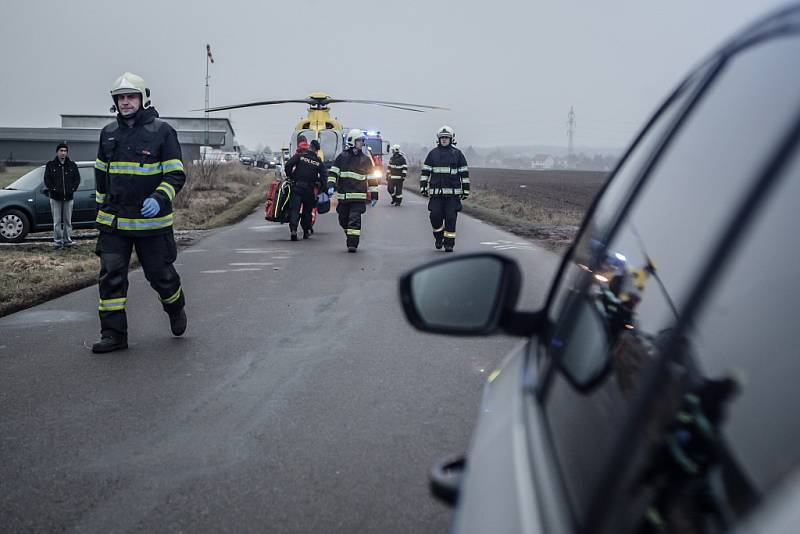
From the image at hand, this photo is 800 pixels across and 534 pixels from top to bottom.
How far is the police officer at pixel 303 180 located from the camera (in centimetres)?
1838

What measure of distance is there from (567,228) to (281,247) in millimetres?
7624

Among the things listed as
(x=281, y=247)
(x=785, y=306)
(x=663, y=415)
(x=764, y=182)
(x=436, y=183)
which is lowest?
(x=281, y=247)

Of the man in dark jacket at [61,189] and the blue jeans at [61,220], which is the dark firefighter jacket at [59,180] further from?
the blue jeans at [61,220]

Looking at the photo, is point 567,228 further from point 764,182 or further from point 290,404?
point 764,182

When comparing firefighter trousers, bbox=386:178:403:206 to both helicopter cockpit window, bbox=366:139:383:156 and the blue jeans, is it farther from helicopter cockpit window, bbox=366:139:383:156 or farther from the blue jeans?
the blue jeans

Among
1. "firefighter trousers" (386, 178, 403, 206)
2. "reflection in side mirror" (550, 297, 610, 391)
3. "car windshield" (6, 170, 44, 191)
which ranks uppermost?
"reflection in side mirror" (550, 297, 610, 391)

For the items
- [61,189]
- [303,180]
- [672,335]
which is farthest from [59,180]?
[672,335]

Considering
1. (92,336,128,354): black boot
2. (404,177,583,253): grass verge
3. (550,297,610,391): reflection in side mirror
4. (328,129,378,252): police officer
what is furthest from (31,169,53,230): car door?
(550,297,610,391): reflection in side mirror

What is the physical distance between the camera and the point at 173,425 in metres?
5.71

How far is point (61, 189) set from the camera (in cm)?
1670

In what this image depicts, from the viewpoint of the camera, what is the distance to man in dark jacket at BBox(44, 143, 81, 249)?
16.7 meters

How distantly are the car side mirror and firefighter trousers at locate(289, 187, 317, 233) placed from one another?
1601 centimetres

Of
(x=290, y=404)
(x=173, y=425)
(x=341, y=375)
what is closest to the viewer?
(x=173, y=425)

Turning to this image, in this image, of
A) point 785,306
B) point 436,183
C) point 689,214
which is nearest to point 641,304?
point 689,214
